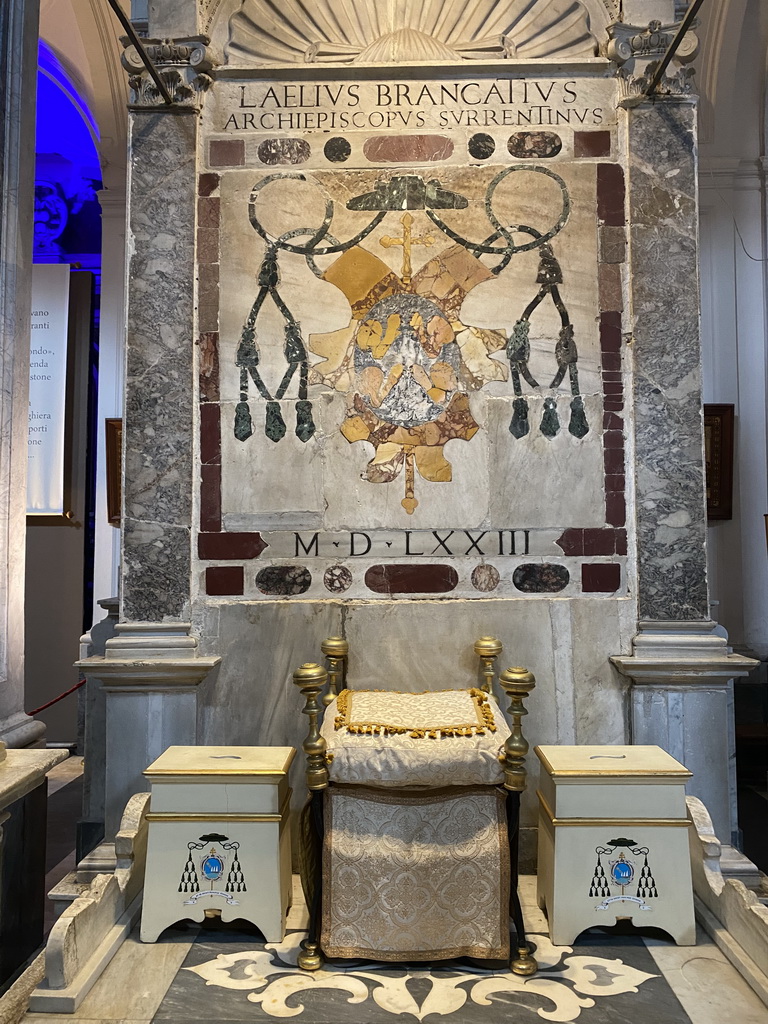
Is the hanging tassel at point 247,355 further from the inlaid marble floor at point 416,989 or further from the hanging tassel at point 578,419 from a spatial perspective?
the inlaid marble floor at point 416,989

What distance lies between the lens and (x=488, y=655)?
354 cm

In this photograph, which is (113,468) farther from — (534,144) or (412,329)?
(534,144)

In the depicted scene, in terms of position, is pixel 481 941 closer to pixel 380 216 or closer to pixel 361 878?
pixel 361 878

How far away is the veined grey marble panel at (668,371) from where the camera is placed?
3646 mm

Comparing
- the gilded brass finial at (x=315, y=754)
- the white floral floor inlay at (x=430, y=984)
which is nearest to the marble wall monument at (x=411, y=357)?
the gilded brass finial at (x=315, y=754)

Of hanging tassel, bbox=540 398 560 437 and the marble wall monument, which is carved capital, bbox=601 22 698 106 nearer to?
the marble wall monument

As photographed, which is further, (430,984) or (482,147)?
(482,147)

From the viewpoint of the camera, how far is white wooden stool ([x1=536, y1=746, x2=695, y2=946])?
9.41ft

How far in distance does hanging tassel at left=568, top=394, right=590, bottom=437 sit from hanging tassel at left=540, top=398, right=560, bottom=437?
65mm

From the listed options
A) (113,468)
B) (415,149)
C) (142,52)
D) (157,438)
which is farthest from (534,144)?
(113,468)

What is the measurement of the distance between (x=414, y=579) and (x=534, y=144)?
2.01 meters

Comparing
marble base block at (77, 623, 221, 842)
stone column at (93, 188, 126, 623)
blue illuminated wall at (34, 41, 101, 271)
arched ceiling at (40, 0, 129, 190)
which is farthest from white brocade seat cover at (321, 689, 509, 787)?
blue illuminated wall at (34, 41, 101, 271)

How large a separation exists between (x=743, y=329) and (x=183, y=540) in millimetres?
5567

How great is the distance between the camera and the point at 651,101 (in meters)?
3.73
